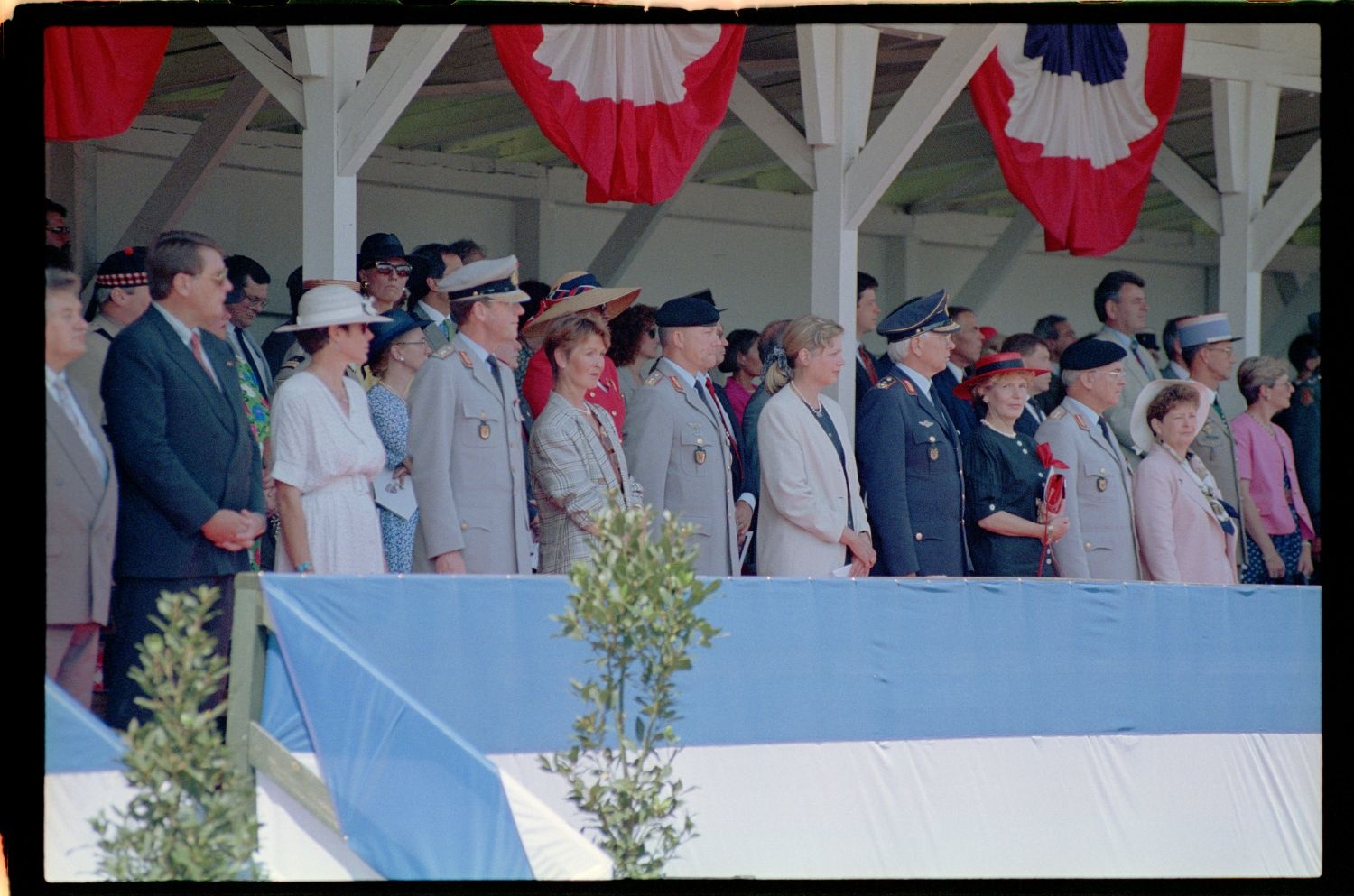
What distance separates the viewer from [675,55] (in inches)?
251

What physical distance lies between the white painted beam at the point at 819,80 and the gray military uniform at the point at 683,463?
1340mm

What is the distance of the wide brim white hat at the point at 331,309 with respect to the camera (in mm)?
5258

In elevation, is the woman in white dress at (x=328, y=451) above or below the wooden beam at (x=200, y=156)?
below

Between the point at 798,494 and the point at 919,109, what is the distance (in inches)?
67.7

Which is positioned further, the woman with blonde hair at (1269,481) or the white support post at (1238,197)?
the white support post at (1238,197)

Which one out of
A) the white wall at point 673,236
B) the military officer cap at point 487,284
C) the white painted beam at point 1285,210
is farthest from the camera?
the white wall at point 673,236

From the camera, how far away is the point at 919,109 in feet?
22.3

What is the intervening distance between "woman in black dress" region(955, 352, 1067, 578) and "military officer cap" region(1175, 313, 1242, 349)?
137cm

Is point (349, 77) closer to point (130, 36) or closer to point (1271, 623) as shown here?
point (130, 36)

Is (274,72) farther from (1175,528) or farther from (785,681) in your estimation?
(1175,528)

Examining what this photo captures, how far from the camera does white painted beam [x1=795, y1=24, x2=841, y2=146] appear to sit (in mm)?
6828

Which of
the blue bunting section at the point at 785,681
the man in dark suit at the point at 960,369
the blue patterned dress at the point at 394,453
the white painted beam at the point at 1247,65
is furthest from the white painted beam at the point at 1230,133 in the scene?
the blue patterned dress at the point at 394,453

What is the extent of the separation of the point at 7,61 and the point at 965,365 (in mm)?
5292

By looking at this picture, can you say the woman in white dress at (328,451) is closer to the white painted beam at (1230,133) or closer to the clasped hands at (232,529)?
the clasped hands at (232,529)
